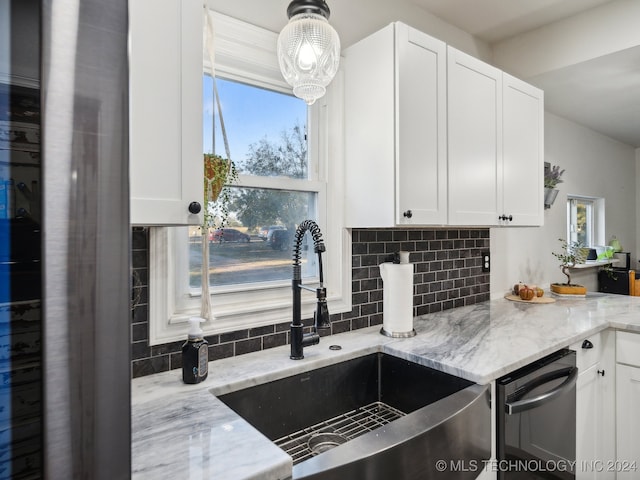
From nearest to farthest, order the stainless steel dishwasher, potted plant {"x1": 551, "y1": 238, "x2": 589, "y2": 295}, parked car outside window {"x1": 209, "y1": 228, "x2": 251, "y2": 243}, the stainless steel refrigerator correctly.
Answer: the stainless steel refrigerator → the stainless steel dishwasher → parked car outside window {"x1": 209, "y1": 228, "x2": 251, "y2": 243} → potted plant {"x1": 551, "y1": 238, "x2": 589, "y2": 295}

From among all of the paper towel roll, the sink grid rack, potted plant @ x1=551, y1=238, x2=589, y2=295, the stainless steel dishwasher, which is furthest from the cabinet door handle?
potted plant @ x1=551, y1=238, x2=589, y2=295

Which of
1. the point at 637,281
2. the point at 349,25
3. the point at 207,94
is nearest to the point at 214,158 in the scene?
the point at 207,94

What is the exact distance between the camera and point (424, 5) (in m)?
2.29

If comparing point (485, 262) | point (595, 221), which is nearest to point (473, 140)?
point (485, 262)

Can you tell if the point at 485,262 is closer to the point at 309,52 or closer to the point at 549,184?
the point at 549,184

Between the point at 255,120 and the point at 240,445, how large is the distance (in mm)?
1234

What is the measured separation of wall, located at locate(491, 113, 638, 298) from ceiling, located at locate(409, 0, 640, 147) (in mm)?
346

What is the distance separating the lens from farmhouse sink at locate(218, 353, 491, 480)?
3.04 feet

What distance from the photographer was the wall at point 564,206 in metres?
2.87

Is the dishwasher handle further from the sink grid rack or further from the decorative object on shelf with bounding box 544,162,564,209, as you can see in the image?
the decorative object on shelf with bounding box 544,162,564,209

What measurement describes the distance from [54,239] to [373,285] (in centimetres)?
168

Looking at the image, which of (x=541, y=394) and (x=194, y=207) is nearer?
(x=194, y=207)

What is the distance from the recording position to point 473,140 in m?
1.93

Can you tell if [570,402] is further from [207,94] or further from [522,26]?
[522,26]
